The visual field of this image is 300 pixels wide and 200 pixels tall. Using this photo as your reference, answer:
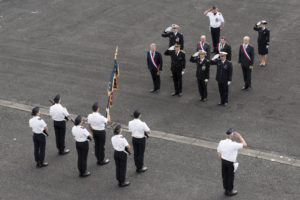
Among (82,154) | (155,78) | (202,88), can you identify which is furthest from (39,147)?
(202,88)

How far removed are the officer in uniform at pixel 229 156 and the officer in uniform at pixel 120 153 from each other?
2.23m

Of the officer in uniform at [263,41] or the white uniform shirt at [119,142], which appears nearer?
the white uniform shirt at [119,142]

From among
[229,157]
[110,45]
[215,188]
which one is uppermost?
[110,45]

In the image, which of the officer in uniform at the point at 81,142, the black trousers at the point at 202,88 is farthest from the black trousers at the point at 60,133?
the black trousers at the point at 202,88

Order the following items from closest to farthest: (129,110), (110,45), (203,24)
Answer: (129,110) < (110,45) < (203,24)

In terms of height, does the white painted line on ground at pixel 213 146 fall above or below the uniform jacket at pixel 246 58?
below

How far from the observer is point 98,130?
1412 centimetres

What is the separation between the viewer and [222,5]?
25.8m

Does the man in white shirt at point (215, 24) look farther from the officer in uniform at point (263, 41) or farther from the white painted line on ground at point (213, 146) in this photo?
the white painted line on ground at point (213, 146)

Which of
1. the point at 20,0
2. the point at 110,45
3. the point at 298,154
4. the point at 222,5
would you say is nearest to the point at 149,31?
the point at 110,45

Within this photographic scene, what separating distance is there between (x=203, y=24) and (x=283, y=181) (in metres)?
11.9

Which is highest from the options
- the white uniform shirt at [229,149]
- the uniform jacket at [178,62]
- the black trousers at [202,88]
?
the uniform jacket at [178,62]

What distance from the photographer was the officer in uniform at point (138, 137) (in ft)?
44.4

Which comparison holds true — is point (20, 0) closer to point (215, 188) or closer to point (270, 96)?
point (270, 96)
